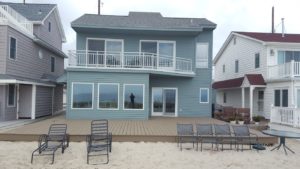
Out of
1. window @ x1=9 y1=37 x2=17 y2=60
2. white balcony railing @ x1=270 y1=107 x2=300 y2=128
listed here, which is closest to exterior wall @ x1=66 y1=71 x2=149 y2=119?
window @ x1=9 y1=37 x2=17 y2=60

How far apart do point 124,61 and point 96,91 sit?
2933mm

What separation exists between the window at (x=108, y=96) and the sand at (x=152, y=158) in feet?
19.4

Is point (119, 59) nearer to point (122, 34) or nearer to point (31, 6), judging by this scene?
point (122, 34)

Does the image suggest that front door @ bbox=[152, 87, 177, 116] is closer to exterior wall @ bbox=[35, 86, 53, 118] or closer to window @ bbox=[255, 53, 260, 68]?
window @ bbox=[255, 53, 260, 68]

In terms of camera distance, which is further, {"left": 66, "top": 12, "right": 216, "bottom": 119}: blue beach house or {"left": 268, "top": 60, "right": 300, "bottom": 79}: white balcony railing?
{"left": 268, "top": 60, "right": 300, "bottom": 79}: white balcony railing

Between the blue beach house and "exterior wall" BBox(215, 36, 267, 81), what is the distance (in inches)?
172

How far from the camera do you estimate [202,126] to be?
10000 mm

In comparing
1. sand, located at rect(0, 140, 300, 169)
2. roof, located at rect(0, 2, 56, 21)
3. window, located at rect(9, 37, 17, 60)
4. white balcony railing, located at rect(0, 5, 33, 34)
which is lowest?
sand, located at rect(0, 140, 300, 169)

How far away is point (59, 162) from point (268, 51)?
1724 centimetres

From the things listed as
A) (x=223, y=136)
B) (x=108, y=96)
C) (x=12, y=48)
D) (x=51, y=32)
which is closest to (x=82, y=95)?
(x=108, y=96)

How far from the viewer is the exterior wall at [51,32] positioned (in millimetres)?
20178

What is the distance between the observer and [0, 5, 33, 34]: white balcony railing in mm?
15882

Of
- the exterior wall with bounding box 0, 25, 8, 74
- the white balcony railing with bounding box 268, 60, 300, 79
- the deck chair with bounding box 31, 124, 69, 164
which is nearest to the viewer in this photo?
the deck chair with bounding box 31, 124, 69, 164

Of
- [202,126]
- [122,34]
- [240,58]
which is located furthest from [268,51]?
[202,126]
